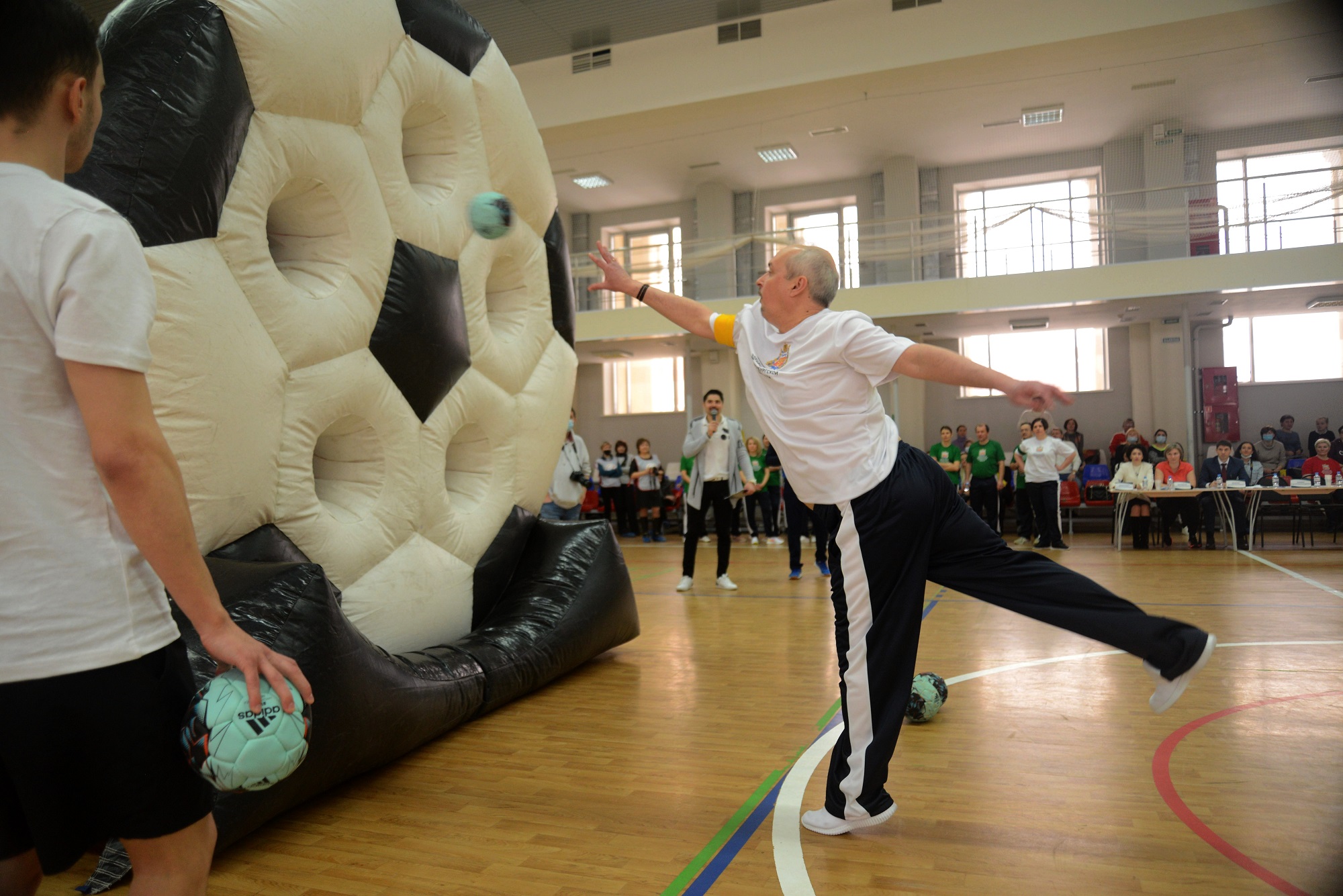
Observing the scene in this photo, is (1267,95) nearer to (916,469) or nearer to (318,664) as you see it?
(916,469)

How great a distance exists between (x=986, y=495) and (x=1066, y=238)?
4.54 metres

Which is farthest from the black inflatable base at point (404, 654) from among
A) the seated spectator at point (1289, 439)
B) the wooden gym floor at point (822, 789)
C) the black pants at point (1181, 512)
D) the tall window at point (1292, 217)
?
the seated spectator at point (1289, 439)

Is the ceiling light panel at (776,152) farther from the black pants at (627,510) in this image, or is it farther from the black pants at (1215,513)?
the black pants at (1215,513)

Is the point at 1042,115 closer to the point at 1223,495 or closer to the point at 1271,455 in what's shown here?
the point at 1271,455

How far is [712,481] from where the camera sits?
24.6 feet

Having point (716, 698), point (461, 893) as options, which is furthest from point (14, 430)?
point (716, 698)

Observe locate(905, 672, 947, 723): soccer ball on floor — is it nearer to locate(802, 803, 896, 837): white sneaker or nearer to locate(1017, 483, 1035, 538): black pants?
locate(802, 803, 896, 837): white sneaker

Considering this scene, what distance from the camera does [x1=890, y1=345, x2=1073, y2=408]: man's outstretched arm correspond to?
2217mm

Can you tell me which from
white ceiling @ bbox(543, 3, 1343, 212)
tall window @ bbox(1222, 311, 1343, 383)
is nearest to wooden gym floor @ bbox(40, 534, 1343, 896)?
white ceiling @ bbox(543, 3, 1343, 212)

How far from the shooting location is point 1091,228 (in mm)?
12750

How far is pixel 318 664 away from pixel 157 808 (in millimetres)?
1617

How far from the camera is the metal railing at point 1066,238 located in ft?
39.7

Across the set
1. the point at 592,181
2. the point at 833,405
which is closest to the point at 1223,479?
the point at 833,405

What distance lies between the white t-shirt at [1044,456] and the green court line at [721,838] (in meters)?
8.14
